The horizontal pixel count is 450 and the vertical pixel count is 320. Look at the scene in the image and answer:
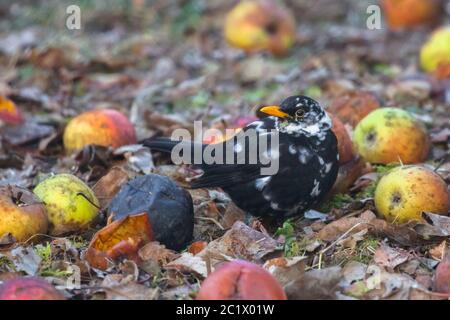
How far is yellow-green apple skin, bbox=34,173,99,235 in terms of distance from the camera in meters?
5.10

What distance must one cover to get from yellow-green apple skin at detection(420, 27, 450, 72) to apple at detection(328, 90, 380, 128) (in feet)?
6.23

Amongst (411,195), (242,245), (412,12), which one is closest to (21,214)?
(242,245)

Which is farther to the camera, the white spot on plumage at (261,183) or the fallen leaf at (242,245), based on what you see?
the white spot on plumage at (261,183)

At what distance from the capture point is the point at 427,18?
10.4m

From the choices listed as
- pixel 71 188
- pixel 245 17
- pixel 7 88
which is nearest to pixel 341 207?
pixel 71 188

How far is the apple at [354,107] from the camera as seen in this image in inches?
266

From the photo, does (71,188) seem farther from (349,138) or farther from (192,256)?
(349,138)

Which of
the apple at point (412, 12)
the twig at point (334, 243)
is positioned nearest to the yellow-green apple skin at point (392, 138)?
the twig at point (334, 243)

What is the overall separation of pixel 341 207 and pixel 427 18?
5420 mm

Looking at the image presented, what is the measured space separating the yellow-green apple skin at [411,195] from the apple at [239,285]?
5.26 ft

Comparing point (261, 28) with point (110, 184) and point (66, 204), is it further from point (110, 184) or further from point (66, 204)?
point (66, 204)

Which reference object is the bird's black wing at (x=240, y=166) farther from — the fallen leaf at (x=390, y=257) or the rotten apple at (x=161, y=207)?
the fallen leaf at (x=390, y=257)

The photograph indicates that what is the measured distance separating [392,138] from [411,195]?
0.92 meters

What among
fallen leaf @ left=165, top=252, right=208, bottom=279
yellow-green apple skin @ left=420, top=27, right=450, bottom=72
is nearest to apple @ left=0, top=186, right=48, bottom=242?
fallen leaf @ left=165, top=252, right=208, bottom=279
